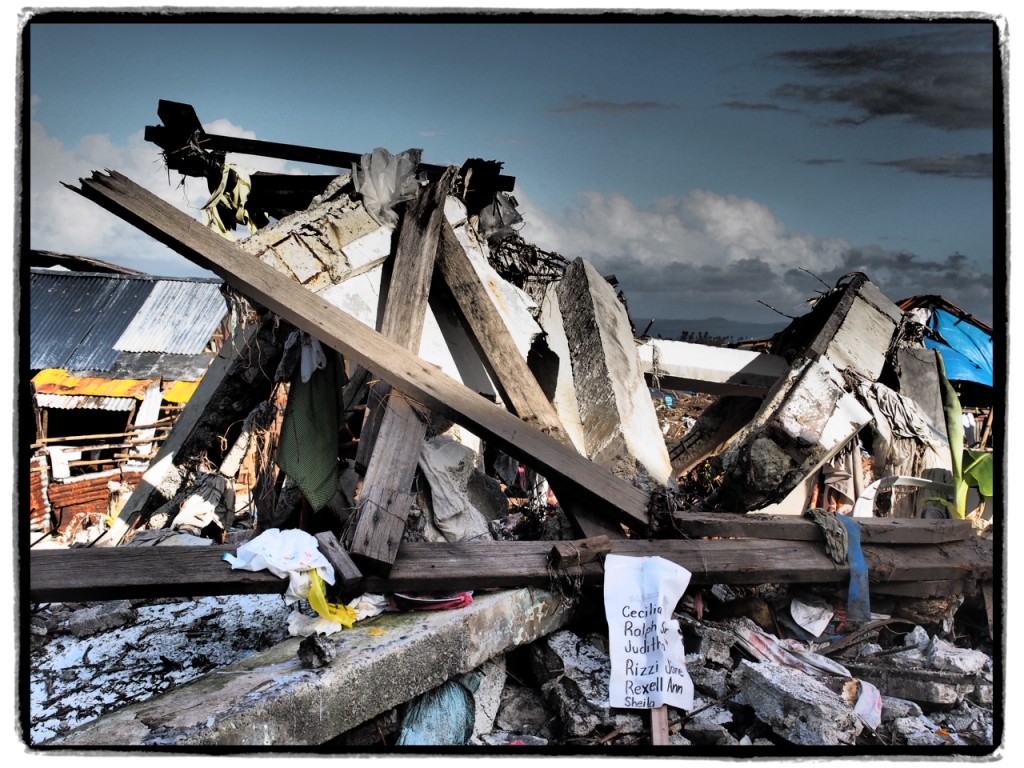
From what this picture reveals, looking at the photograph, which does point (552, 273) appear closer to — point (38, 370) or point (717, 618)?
point (717, 618)

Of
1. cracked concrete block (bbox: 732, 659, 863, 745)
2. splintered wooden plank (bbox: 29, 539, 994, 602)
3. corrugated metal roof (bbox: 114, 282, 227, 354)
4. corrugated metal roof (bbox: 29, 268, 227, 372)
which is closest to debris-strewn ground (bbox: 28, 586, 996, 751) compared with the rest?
cracked concrete block (bbox: 732, 659, 863, 745)

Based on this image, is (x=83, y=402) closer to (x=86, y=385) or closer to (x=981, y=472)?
(x=86, y=385)

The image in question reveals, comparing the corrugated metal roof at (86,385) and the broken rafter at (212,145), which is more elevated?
the broken rafter at (212,145)

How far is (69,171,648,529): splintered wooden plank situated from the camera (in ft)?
11.4

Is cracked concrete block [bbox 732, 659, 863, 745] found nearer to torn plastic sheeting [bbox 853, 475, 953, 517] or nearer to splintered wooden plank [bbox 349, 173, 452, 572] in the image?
splintered wooden plank [bbox 349, 173, 452, 572]

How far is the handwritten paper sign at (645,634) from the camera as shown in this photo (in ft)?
10.2

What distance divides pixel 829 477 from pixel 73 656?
476 cm

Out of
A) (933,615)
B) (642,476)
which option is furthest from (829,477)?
(642,476)

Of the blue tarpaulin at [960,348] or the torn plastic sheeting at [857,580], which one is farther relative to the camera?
the blue tarpaulin at [960,348]

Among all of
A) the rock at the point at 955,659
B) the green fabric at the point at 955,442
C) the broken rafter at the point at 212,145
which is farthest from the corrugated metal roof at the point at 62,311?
the rock at the point at 955,659

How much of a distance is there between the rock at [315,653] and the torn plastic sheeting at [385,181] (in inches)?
103

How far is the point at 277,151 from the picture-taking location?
4676mm

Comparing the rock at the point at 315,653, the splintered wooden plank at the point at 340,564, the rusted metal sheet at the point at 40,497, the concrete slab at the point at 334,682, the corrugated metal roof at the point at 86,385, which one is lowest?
the rusted metal sheet at the point at 40,497

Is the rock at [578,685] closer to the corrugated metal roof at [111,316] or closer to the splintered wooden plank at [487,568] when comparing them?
the splintered wooden plank at [487,568]
